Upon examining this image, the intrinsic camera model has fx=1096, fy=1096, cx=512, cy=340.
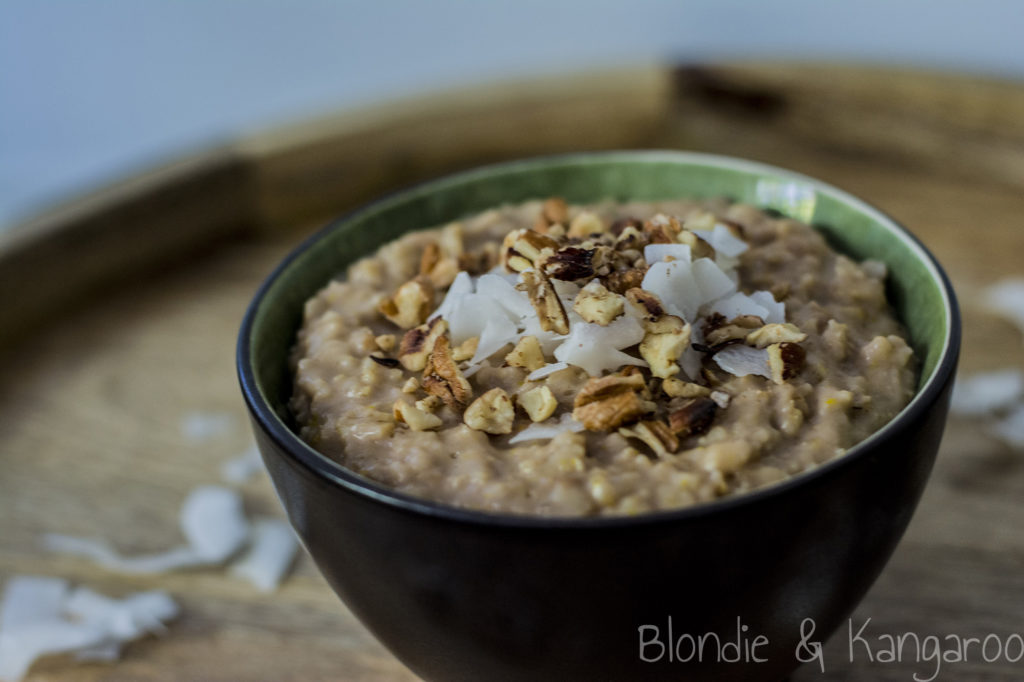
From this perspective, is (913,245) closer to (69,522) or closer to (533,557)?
(533,557)

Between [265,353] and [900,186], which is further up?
[265,353]

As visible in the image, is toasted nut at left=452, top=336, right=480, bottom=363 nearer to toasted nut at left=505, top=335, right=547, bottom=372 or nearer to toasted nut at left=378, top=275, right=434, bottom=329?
toasted nut at left=505, top=335, right=547, bottom=372

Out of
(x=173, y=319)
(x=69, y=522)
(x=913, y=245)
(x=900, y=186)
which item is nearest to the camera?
(x=913, y=245)

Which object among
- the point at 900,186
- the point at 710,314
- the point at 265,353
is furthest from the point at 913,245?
the point at 900,186

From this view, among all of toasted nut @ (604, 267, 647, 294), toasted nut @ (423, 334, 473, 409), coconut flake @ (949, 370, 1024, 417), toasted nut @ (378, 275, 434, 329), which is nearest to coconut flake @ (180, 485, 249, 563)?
toasted nut @ (378, 275, 434, 329)

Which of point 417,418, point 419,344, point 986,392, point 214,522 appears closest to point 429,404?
point 417,418

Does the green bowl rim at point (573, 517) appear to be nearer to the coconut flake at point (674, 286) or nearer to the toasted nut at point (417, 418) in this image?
the toasted nut at point (417, 418)
